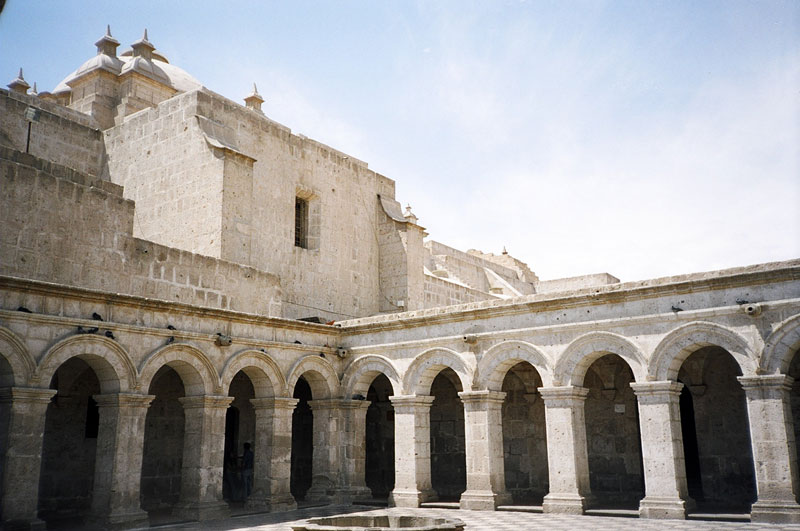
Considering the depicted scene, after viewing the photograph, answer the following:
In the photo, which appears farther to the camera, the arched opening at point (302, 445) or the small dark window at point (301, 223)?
the small dark window at point (301, 223)

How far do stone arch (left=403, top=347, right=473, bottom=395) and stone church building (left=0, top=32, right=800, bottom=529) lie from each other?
5 cm

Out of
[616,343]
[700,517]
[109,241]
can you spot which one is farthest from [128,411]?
[700,517]

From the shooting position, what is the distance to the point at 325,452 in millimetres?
15711

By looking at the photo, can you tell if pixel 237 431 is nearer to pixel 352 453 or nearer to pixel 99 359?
pixel 352 453

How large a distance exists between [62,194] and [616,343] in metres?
11.1

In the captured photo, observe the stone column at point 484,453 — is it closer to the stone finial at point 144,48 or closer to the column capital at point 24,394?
the column capital at point 24,394

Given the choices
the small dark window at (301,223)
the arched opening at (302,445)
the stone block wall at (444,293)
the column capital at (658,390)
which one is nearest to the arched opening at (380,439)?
the arched opening at (302,445)

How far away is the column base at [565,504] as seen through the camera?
41.6ft

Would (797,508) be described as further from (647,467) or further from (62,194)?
(62,194)

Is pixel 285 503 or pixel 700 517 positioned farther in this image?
pixel 285 503

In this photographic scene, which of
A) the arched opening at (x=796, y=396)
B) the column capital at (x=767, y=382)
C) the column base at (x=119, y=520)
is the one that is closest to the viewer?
the column capital at (x=767, y=382)

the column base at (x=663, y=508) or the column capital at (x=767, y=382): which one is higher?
the column capital at (x=767, y=382)

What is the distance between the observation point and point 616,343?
1260 centimetres

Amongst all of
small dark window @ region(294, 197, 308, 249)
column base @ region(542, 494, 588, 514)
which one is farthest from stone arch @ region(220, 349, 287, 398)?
small dark window @ region(294, 197, 308, 249)
